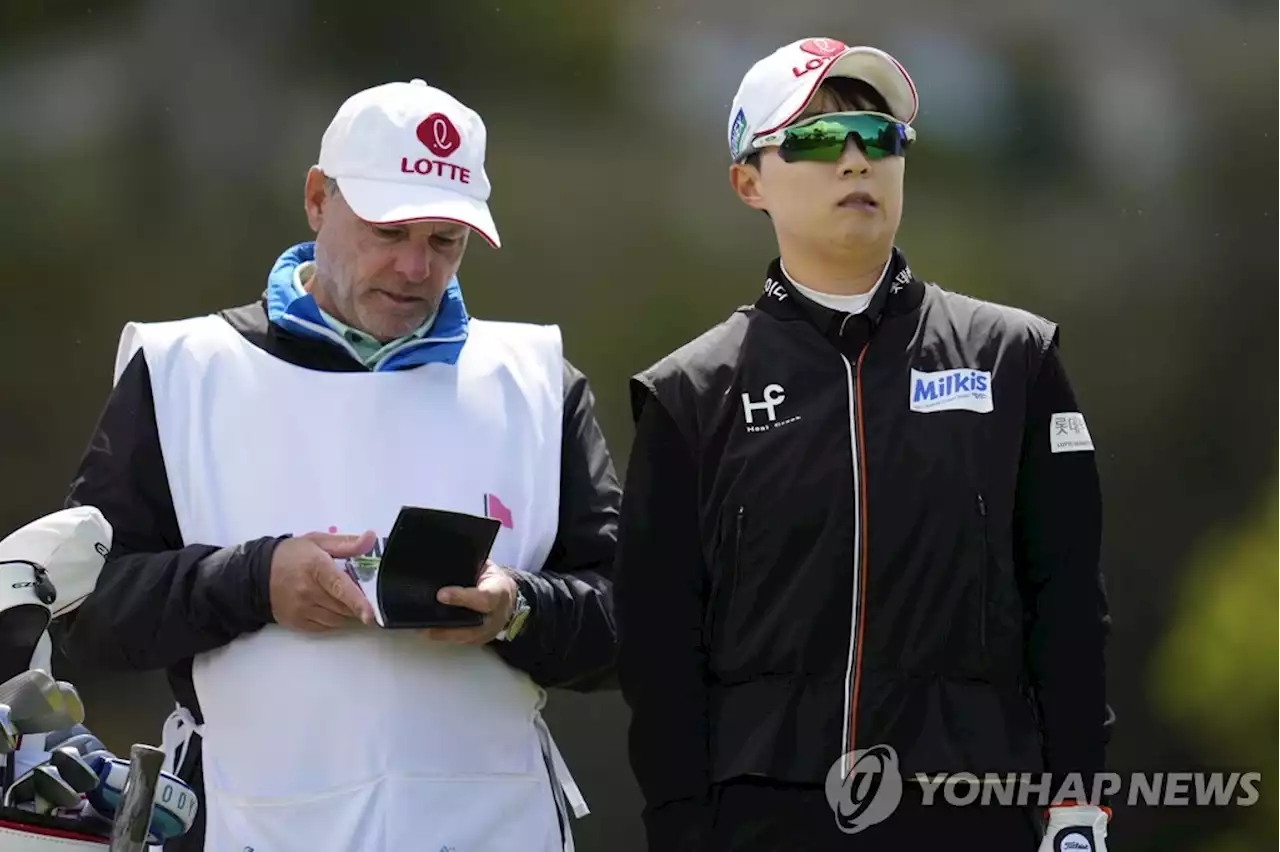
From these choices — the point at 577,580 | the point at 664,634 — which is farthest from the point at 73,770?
the point at 577,580

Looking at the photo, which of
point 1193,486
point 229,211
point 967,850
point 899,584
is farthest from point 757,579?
point 229,211

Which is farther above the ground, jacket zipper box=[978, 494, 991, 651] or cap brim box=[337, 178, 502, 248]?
cap brim box=[337, 178, 502, 248]

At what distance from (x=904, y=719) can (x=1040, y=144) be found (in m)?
1.46

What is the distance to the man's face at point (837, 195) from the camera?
8.29ft

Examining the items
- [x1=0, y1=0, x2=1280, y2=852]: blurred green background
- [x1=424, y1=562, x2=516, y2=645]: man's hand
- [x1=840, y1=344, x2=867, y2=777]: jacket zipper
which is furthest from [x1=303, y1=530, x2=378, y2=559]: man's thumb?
[x1=0, y1=0, x2=1280, y2=852]: blurred green background

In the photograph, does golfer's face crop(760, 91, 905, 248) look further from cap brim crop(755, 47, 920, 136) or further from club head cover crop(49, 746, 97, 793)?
club head cover crop(49, 746, 97, 793)

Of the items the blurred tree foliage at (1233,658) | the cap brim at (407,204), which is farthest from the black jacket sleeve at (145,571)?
the blurred tree foliage at (1233,658)

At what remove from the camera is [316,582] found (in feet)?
8.53

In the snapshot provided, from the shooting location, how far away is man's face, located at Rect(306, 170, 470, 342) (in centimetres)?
286

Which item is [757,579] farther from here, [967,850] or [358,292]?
[358,292]

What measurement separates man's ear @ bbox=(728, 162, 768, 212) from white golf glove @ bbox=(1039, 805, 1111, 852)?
885mm

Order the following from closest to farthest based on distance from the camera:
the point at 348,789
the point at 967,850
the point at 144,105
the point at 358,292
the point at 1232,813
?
the point at 967,850
the point at 348,789
the point at 358,292
the point at 1232,813
the point at 144,105

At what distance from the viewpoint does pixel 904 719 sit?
2.37 metres

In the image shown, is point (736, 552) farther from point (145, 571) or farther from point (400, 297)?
point (145, 571)
